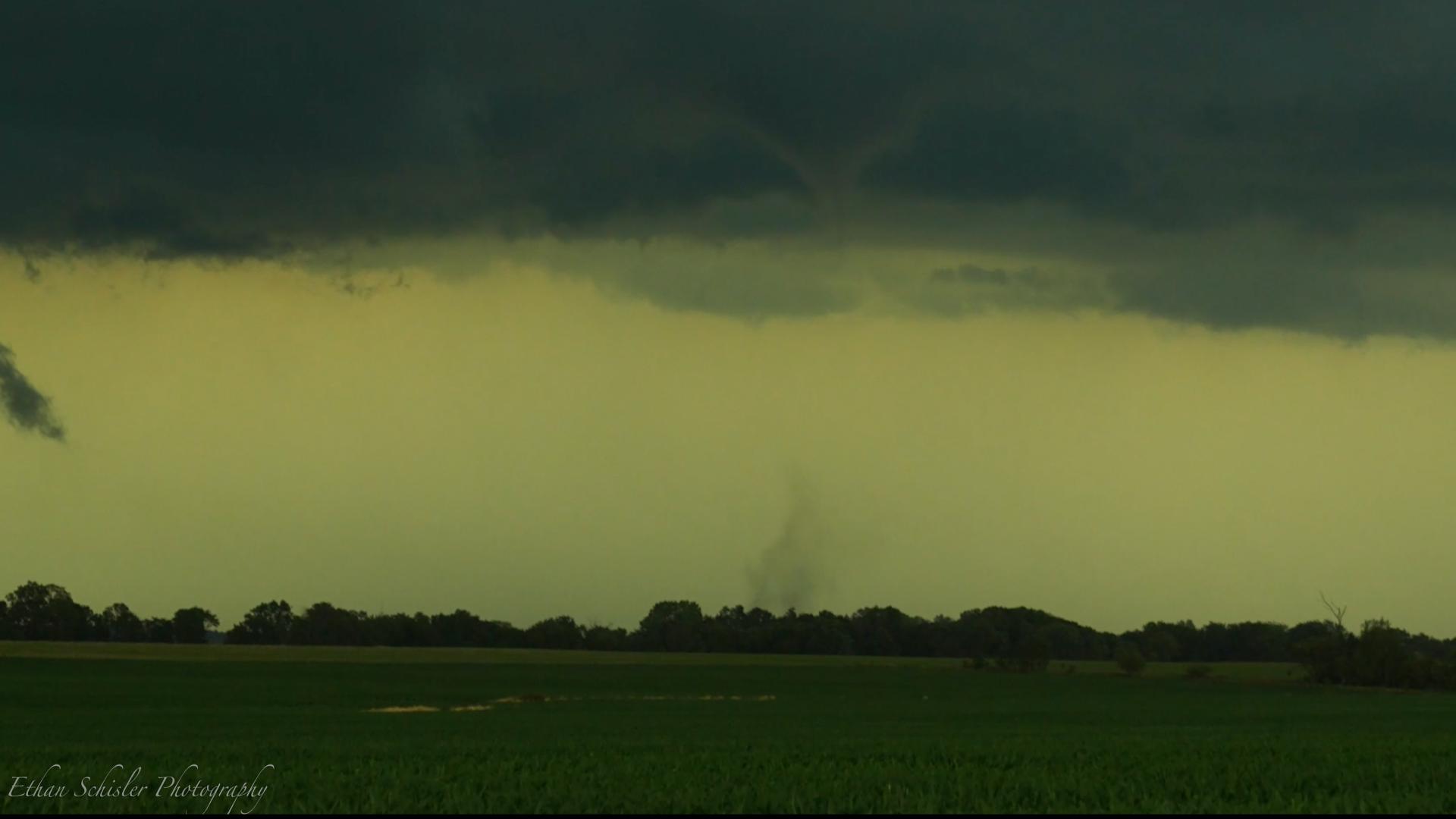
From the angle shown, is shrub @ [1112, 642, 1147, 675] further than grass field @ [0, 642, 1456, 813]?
Yes

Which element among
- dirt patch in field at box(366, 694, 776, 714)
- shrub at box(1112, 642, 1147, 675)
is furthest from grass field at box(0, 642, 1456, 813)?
shrub at box(1112, 642, 1147, 675)

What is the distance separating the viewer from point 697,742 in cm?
4138

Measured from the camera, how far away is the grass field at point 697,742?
2434 cm

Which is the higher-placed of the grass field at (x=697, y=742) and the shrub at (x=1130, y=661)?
the shrub at (x=1130, y=661)

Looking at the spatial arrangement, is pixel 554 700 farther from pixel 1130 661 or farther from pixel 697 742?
pixel 1130 661

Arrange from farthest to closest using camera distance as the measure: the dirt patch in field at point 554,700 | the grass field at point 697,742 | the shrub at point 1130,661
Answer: the shrub at point 1130,661, the dirt patch in field at point 554,700, the grass field at point 697,742

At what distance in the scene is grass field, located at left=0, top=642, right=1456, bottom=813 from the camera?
958 inches

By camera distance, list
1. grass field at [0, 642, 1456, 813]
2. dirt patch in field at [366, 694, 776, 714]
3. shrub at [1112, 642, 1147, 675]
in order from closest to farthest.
→ grass field at [0, 642, 1456, 813]
dirt patch in field at [366, 694, 776, 714]
shrub at [1112, 642, 1147, 675]

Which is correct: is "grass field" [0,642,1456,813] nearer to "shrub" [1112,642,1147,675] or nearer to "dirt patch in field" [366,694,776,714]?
"dirt patch in field" [366,694,776,714]

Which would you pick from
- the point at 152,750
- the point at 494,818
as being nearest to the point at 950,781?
the point at 494,818

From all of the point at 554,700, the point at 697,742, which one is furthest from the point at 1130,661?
the point at 697,742

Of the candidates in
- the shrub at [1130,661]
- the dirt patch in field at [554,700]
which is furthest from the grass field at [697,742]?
the shrub at [1130,661]

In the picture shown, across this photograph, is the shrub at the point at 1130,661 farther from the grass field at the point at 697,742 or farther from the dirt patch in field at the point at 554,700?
the dirt patch in field at the point at 554,700

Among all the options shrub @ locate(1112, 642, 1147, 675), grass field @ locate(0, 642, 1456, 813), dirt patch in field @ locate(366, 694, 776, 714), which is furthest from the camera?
shrub @ locate(1112, 642, 1147, 675)
